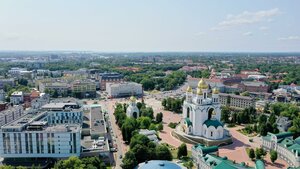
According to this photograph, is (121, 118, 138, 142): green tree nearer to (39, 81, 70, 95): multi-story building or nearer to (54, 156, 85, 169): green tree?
(54, 156, 85, 169): green tree

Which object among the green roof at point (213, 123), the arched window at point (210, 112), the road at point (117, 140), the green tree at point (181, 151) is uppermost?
the arched window at point (210, 112)

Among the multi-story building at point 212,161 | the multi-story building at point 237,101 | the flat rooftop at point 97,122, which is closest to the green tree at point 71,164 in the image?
the flat rooftop at point 97,122

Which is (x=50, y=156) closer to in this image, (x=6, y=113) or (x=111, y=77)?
(x=6, y=113)

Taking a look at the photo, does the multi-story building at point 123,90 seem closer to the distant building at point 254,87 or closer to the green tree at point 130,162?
the distant building at point 254,87

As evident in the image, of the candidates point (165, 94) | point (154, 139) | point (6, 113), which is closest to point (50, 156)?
point (154, 139)

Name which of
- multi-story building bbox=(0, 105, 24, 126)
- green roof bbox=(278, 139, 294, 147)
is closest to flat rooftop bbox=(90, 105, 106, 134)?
multi-story building bbox=(0, 105, 24, 126)

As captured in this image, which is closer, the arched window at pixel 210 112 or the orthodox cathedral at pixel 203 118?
the orthodox cathedral at pixel 203 118

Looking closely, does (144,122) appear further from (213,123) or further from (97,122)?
(213,123)
